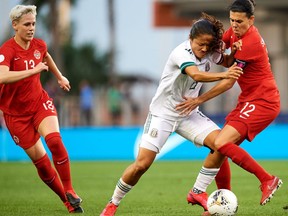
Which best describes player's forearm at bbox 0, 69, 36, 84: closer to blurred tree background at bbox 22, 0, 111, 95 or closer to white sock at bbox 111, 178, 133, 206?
white sock at bbox 111, 178, 133, 206

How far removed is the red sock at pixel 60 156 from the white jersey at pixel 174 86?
56.3 inches

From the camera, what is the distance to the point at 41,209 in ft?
38.8

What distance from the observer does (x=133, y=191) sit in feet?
48.1

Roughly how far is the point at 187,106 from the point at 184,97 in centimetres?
14

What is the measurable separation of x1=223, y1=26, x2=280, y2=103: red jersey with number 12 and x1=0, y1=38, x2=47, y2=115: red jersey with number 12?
2.49 metres

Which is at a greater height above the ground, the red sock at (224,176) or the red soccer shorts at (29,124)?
the red soccer shorts at (29,124)

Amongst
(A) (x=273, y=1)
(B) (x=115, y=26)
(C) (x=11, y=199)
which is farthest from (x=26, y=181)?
(B) (x=115, y=26)

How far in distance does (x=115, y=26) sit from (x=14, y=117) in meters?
30.9

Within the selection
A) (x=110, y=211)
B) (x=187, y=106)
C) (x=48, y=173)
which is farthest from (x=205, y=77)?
(x=48, y=173)

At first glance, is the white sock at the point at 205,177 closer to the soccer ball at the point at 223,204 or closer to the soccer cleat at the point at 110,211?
the soccer ball at the point at 223,204

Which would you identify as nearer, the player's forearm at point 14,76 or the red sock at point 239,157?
the red sock at point 239,157

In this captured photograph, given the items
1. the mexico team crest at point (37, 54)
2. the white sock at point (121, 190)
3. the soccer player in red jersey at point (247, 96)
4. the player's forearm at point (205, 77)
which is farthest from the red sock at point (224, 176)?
the mexico team crest at point (37, 54)

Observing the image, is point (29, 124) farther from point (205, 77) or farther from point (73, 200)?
point (205, 77)

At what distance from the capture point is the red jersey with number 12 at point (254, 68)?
1059cm
